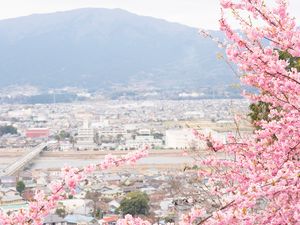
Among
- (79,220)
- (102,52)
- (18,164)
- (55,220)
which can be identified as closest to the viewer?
(55,220)

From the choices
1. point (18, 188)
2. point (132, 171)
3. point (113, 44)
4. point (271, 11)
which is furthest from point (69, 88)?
point (271, 11)

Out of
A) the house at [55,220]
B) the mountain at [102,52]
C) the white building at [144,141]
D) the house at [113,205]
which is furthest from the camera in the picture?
the mountain at [102,52]

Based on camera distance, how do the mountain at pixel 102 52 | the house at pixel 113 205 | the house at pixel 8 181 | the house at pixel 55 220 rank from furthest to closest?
the mountain at pixel 102 52 < the house at pixel 8 181 < the house at pixel 113 205 < the house at pixel 55 220

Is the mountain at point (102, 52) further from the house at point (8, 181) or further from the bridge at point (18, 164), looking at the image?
the house at point (8, 181)

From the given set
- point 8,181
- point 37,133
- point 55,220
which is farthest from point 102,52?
point 55,220

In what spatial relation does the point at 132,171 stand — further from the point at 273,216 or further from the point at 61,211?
the point at 273,216

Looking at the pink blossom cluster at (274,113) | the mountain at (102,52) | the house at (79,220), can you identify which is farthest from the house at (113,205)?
the mountain at (102,52)

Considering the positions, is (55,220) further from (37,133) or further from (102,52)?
(102,52)

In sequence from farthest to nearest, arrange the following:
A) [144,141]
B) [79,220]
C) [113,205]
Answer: [144,141] → [113,205] → [79,220]
